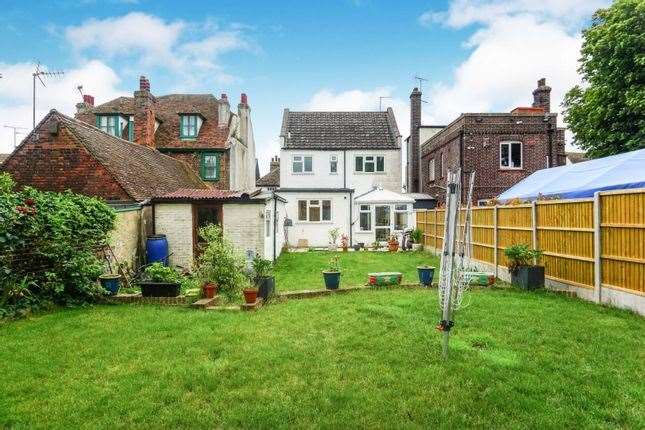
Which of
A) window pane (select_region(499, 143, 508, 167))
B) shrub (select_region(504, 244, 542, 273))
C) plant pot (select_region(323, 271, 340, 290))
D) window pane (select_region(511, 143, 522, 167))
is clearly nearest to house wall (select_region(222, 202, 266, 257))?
plant pot (select_region(323, 271, 340, 290))

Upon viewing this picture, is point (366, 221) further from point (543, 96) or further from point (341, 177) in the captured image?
point (543, 96)

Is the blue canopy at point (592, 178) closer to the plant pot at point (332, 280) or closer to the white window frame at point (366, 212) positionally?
the plant pot at point (332, 280)

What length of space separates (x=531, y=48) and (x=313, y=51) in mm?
8244

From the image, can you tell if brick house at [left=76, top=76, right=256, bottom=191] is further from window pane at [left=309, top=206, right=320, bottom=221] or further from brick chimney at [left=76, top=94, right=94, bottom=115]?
window pane at [left=309, top=206, right=320, bottom=221]

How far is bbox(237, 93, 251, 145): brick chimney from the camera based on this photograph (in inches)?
1168

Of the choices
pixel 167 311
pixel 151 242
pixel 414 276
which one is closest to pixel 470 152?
pixel 414 276

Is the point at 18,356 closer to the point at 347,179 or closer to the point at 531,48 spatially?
the point at 531,48

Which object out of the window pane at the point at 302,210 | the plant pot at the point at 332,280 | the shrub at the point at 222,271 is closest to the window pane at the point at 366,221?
the window pane at the point at 302,210

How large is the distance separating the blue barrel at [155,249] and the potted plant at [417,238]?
12.4 meters

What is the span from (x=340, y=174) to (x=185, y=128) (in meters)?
10.2

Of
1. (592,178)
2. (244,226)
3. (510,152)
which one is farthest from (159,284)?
(510,152)

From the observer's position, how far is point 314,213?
25812 mm

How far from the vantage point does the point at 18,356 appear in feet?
17.9

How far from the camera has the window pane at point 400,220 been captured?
25.2 meters
